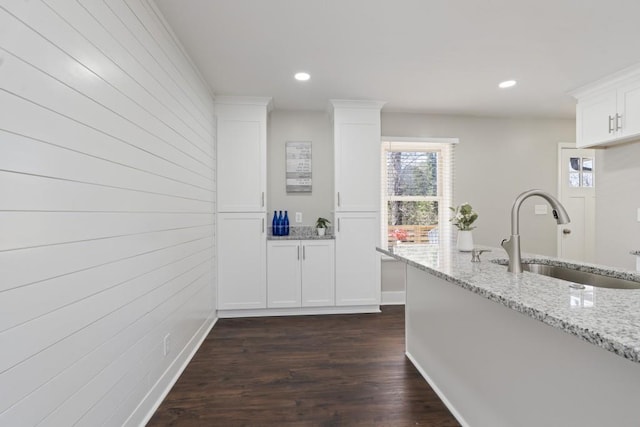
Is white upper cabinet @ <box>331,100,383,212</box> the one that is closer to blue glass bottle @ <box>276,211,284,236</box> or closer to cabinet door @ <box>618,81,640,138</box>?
blue glass bottle @ <box>276,211,284,236</box>

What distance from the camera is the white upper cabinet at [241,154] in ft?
11.6

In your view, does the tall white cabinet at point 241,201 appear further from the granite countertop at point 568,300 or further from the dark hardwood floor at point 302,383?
the granite countertop at point 568,300

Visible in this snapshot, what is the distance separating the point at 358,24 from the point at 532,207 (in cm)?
367

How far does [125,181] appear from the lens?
1.61 meters

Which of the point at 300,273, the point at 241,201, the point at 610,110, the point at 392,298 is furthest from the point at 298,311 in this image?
the point at 610,110

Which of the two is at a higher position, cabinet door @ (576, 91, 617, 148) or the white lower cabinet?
cabinet door @ (576, 91, 617, 148)

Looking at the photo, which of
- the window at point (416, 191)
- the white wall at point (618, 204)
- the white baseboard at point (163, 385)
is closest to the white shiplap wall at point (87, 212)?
the white baseboard at point (163, 385)

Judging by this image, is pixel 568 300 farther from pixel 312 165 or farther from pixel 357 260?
pixel 312 165

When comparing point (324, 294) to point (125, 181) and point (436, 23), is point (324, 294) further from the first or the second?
point (436, 23)

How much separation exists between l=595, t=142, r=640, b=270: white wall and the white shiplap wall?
4437mm

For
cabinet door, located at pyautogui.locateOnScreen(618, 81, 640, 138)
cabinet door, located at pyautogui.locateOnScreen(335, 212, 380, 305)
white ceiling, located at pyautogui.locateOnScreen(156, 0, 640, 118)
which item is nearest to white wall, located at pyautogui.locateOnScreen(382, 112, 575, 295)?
white ceiling, located at pyautogui.locateOnScreen(156, 0, 640, 118)

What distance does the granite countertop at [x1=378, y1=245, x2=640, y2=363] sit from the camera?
73cm

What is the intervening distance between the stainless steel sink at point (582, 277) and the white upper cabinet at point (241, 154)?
2629 millimetres

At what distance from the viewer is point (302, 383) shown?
221 cm
